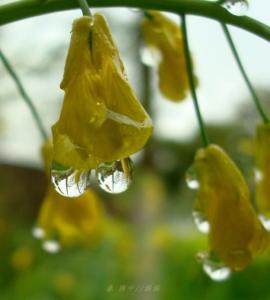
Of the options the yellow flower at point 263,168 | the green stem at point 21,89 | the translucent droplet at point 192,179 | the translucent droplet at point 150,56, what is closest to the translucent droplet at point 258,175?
the yellow flower at point 263,168

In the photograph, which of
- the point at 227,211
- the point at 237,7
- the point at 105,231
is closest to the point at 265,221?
the point at 227,211

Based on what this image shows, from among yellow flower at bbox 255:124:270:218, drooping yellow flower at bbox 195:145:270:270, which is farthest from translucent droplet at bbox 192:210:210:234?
yellow flower at bbox 255:124:270:218

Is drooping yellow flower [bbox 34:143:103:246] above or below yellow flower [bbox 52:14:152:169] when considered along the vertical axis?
below

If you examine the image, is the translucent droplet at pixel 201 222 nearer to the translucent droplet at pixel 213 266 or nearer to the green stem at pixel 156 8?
the translucent droplet at pixel 213 266

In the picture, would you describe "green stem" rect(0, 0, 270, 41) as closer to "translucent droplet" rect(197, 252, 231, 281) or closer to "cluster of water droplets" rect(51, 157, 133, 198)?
"cluster of water droplets" rect(51, 157, 133, 198)

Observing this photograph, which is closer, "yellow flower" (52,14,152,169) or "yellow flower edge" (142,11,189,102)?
"yellow flower" (52,14,152,169)

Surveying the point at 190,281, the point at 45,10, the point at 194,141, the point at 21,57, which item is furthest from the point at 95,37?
the point at 194,141

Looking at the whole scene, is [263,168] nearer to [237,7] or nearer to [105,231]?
[237,7]
